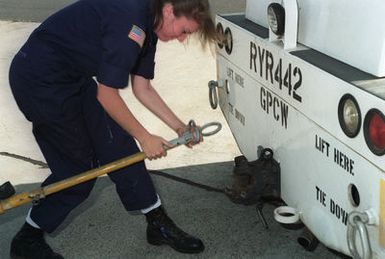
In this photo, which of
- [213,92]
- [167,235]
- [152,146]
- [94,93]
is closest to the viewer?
[152,146]

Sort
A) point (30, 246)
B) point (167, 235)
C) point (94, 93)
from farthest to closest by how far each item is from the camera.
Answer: point (167, 235), point (30, 246), point (94, 93)

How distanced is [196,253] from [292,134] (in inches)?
38.0

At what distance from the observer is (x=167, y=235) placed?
10.7 ft

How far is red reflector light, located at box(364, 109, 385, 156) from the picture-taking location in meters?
1.95

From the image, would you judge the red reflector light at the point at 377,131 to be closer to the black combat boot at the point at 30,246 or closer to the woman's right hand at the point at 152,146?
the woman's right hand at the point at 152,146

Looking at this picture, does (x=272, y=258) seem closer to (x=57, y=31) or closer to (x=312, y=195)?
(x=312, y=195)

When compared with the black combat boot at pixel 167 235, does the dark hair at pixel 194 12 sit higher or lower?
higher

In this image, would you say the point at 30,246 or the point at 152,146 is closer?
the point at 152,146

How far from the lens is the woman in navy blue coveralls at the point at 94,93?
2.52 metres

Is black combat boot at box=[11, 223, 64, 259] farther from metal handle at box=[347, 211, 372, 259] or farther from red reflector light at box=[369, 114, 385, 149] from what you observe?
red reflector light at box=[369, 114, 385, 149]

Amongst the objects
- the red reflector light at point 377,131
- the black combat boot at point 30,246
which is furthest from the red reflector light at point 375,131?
the black combat boot at point 30,246

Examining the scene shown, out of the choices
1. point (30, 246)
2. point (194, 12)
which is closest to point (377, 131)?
point (194, 12)

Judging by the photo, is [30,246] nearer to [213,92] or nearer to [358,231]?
[213,92]

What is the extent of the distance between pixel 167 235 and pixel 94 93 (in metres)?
0.86
